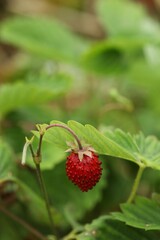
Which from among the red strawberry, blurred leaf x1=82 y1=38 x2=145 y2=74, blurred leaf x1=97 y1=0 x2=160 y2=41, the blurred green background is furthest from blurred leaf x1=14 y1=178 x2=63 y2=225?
blurred leaf x1=97 y1=0 x2=160 y2=41

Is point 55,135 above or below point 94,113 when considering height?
below

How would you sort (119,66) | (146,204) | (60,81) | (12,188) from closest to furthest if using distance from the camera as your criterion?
(146,204) → (12,188) → (60,81) → (119,66)

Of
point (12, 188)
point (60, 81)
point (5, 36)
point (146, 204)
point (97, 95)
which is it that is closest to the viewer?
point (146, 204)

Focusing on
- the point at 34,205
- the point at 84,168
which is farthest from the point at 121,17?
the point at 84,168

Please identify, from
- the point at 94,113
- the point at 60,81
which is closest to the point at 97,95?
the point at 94,113

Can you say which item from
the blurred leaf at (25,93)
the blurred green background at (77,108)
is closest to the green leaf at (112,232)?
the blurred green background at (77,108)

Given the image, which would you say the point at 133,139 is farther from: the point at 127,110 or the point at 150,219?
the point at 127,110
